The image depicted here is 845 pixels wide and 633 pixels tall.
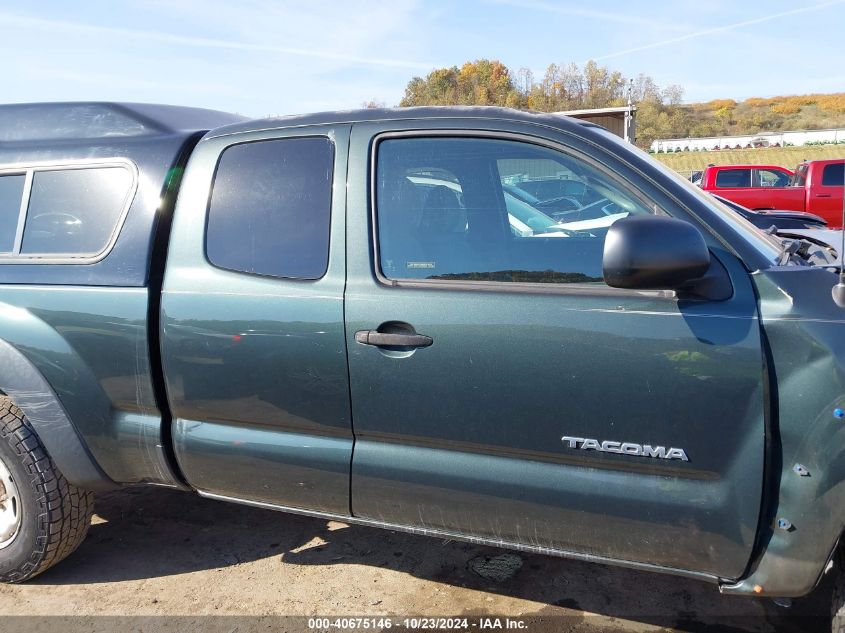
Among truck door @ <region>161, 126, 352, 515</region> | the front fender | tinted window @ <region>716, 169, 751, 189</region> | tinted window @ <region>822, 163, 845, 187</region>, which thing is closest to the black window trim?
truck door @ <region>161, 126, 352, 515</region>

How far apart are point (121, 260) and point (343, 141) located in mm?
1017

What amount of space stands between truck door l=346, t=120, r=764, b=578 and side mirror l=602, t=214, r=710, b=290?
14 cm

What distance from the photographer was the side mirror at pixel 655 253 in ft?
6.20

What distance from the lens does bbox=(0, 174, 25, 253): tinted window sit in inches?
116

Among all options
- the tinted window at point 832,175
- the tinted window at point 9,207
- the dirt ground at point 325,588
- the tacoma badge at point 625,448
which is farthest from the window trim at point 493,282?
the tinted window at point 832,175

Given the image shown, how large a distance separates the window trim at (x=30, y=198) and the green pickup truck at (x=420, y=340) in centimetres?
1

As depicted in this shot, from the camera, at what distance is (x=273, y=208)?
101 inches

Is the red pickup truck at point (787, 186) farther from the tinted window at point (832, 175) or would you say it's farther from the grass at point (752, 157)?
the grass at point (752, 157)

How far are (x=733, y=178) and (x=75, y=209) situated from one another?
605 inches

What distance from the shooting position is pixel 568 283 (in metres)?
2.18

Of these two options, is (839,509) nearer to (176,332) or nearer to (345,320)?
(345,320)

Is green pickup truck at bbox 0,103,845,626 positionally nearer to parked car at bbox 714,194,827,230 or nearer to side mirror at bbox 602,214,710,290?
side mirror at bbox 602,214,710,290

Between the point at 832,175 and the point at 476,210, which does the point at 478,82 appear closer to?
the point at 832,175

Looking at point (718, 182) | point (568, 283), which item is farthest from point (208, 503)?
point (718, 182)
